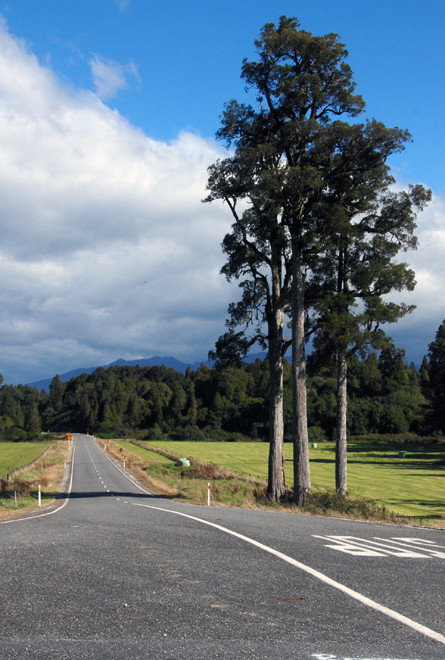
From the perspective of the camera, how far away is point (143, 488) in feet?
136

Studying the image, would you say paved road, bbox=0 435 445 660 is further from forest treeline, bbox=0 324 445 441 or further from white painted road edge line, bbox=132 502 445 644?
forest treeline, bbox=0 324 445 441

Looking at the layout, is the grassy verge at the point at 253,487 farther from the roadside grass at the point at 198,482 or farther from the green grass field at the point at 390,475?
the green grass field at the point at 390,475

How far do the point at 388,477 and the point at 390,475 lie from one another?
195 cm

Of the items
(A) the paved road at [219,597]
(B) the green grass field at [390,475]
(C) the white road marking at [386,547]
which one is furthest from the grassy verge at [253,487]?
(A) the paved road at [219,597]

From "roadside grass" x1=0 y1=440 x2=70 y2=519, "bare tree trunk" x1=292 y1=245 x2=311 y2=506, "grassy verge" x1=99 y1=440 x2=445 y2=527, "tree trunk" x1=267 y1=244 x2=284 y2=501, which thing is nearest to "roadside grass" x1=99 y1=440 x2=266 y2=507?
"grassy verge" x1=99 y1=440 x2=445 y2=527

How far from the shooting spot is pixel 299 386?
21.5m

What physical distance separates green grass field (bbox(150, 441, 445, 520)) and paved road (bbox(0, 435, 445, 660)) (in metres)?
13.0

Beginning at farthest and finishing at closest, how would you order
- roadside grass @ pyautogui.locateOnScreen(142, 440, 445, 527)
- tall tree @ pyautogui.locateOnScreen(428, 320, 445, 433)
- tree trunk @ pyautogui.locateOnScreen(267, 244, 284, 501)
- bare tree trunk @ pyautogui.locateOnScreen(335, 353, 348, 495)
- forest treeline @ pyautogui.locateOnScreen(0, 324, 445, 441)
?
forest treeline @ pyautogui.locateOnScreen(0, 324, 445, 441)
tall tree @ pyautogui.locateOnScreen(428, 320, 445, 433)
roadside grass @ pyautogui.locateOnScreen(142, 440, 445, 527)
bare tree trunk @ pyautogui.locateOnScreen(335, 353, 348, 495)
tree trunk @ pyautogui.locateOnScreen(267, 244, 284, 501)

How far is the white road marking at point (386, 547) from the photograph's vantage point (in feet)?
28.1

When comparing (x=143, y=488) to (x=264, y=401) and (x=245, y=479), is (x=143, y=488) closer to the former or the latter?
(x=245, y=479)

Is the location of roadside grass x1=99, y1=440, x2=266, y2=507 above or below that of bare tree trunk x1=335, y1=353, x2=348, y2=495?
below

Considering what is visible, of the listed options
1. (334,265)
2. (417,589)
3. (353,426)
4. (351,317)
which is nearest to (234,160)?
(334,265)

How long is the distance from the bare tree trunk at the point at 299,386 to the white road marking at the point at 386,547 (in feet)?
33.6

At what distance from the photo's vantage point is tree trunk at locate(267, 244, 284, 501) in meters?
23.2
